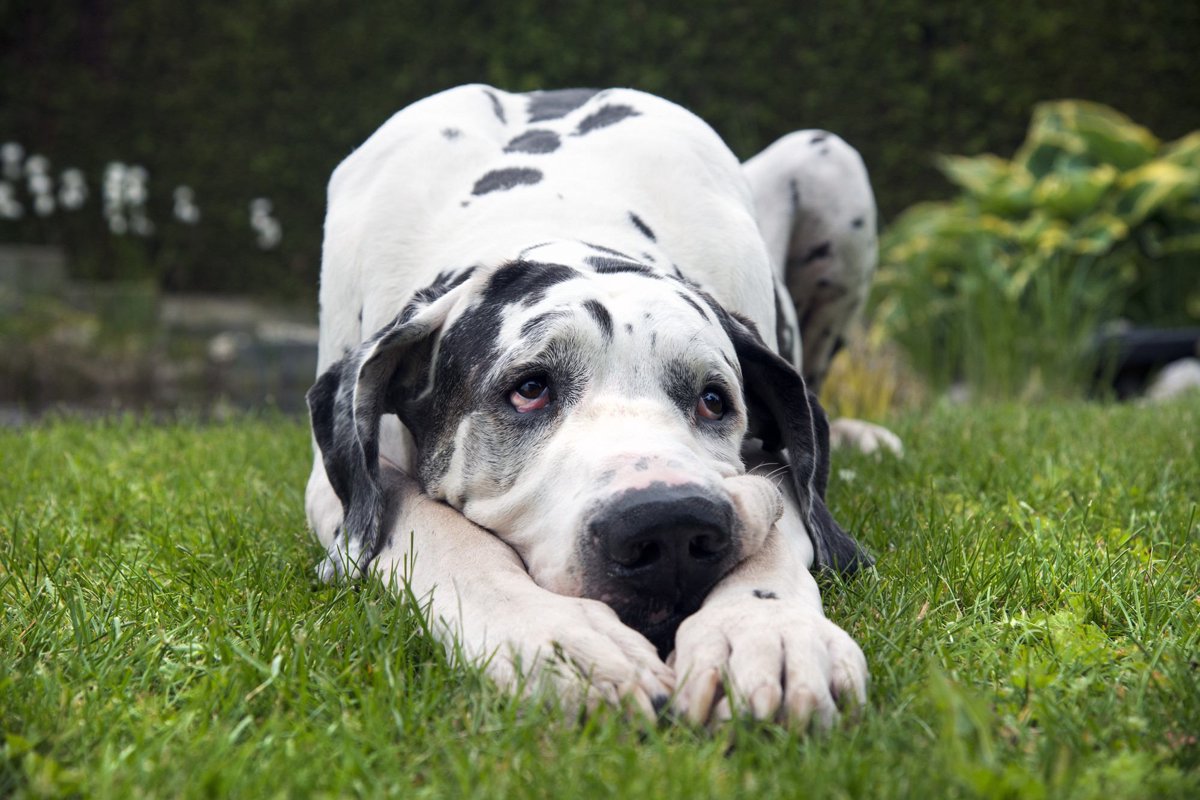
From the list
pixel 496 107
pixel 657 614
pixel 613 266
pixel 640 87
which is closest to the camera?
pixel 657 614

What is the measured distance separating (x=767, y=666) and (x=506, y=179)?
1835 millimetres

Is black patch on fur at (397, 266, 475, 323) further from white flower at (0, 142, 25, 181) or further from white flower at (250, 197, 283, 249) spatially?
white flower at (0, 142, 25, 181)

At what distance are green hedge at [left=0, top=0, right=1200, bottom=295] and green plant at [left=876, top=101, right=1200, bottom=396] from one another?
Answer: 1302 millimetres

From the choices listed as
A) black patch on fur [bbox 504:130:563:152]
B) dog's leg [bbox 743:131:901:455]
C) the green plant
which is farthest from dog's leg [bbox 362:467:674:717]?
the green plant

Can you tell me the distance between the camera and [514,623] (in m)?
1.93

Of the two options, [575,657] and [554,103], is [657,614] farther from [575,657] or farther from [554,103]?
[554,103]

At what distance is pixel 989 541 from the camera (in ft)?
8.80

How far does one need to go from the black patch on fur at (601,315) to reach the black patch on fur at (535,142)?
1.13 metres

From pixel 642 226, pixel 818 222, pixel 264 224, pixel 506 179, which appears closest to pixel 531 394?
pixel 642 226

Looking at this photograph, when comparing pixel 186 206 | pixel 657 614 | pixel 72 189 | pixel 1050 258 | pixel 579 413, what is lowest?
pixel 186 206

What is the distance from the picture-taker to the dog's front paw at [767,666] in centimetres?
169

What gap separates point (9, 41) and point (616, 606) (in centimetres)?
1119

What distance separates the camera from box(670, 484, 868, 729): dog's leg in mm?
1696

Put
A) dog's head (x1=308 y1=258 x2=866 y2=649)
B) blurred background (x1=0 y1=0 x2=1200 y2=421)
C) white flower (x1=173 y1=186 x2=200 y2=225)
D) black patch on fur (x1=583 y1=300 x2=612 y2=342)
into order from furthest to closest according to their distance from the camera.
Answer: white flower (x1=173 y1=186 x2=200 y2=225)
blurred background (x1=0 y1=0 x2=1200 y2=421)
black patch on fur (x1=583 y1=300 x2=612 y2=342)
dog's head (x1=308 y1=258 x2=866 y2=649)
